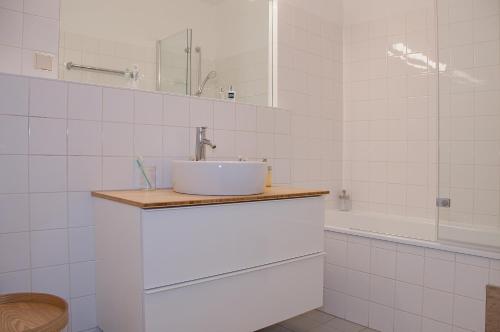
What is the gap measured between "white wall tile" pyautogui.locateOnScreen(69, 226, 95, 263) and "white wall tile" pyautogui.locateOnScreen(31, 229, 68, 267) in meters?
0.02

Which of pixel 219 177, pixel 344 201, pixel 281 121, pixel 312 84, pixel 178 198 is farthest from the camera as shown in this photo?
pixel 344 201

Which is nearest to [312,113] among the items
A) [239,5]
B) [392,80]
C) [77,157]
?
[392,80]

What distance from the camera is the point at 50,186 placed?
154 cm

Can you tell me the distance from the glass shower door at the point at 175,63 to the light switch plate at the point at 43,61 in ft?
1.62

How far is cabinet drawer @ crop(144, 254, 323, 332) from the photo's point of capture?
1302 millimetres

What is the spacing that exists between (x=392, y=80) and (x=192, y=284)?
82.7 inches

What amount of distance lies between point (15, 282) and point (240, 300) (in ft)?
2.86

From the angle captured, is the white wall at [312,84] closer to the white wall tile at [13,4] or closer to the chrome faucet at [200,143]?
the chrome faucet at [200,143]

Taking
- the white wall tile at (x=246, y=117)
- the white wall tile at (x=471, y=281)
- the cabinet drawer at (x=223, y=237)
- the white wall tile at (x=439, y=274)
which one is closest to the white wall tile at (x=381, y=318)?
the white wall tile at (x=439, y=274)

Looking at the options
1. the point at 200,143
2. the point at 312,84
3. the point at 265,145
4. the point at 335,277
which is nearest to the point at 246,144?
the point at 265,145

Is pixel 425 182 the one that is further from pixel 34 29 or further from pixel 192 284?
pixel 34 29

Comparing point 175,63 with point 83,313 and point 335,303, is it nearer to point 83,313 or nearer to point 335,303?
point 83,313

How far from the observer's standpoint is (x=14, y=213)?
4.83ft

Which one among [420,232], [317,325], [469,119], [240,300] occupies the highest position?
[469,119]
